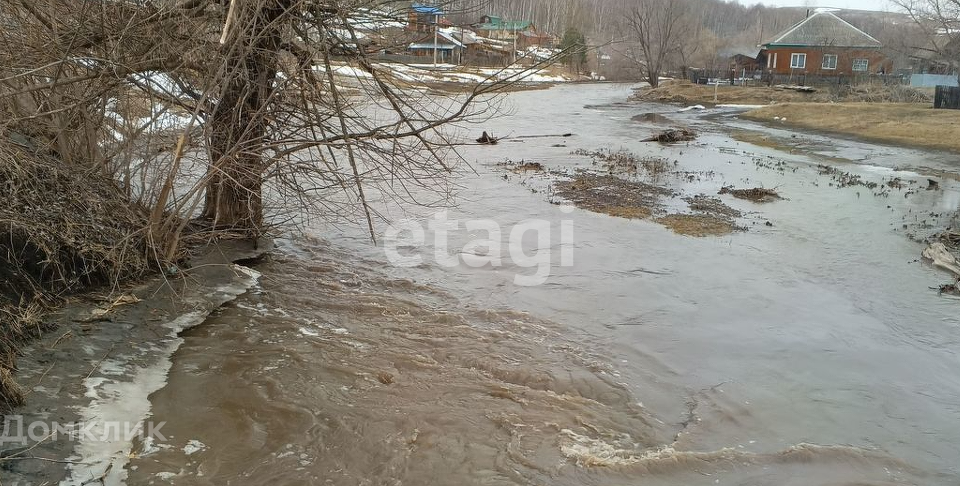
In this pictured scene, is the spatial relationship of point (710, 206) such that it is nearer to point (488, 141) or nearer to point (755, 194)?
point (755, 194)

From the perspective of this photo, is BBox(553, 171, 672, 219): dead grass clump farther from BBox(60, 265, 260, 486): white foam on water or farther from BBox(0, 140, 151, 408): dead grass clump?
BBox(60, 265, 260, 486): white foam on water

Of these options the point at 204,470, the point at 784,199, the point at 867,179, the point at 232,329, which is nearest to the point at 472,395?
the point at 204,470

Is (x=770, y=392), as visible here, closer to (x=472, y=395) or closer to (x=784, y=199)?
(x=472, y=395)

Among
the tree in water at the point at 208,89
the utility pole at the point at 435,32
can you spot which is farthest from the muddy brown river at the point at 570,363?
the utility pole at the point at 435,32

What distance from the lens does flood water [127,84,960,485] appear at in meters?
5.30

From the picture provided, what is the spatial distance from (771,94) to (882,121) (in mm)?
18616

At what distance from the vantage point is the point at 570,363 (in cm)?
701

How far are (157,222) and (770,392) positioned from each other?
21.8 ft

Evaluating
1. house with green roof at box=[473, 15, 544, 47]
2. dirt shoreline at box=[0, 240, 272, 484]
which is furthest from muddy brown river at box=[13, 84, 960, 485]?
house with green roof at box=[473, 15, 544, 47]

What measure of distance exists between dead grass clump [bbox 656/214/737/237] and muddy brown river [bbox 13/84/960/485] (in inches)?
11.8

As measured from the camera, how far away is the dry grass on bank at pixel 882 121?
2644 centimetres

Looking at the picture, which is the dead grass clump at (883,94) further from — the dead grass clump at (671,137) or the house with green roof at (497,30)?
the house with green roof at (497,30)

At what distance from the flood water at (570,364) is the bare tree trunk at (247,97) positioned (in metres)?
1.59

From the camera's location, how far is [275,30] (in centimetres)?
773
